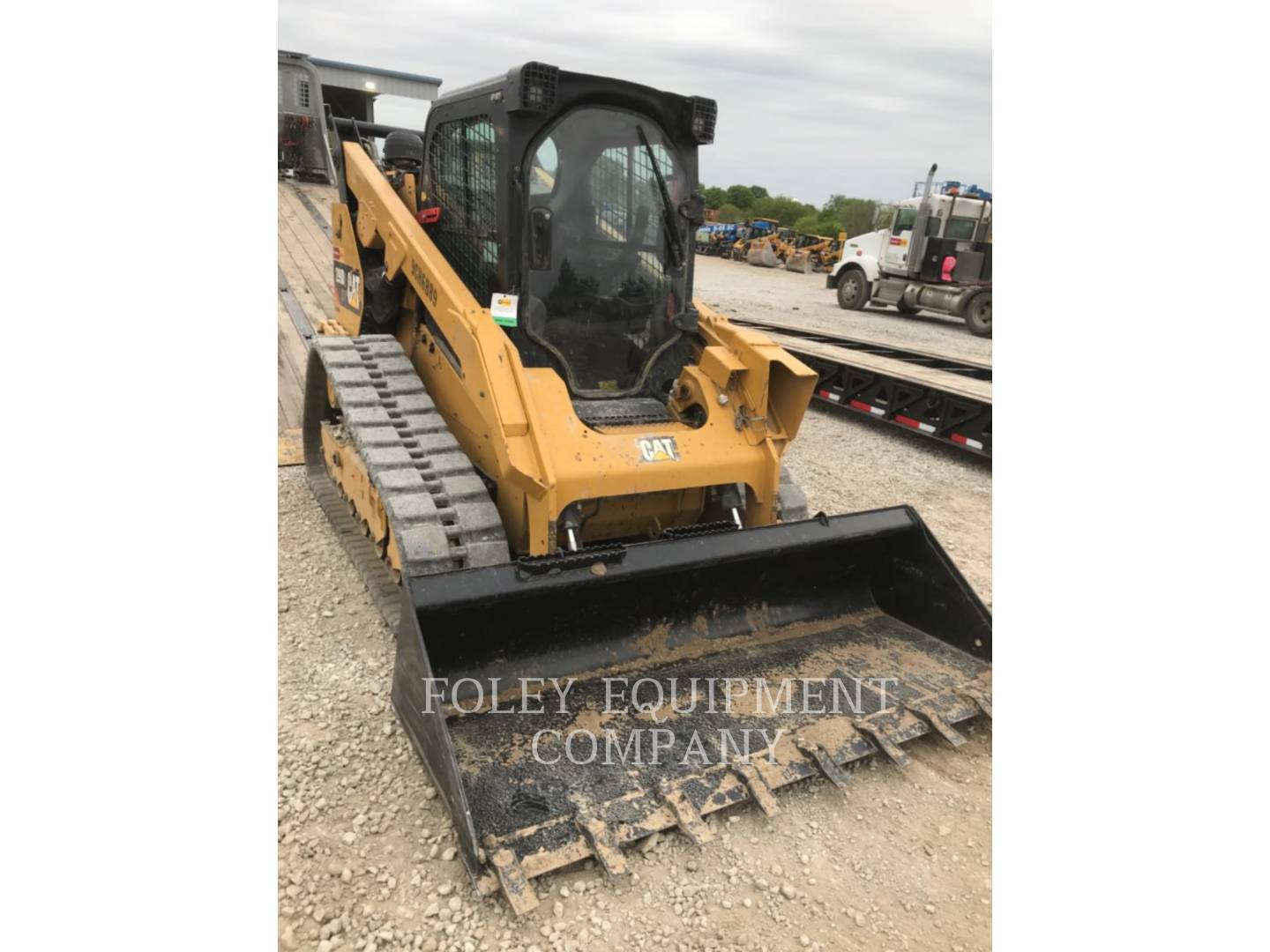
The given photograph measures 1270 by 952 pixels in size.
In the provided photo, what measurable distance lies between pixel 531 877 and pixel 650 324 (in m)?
2.60

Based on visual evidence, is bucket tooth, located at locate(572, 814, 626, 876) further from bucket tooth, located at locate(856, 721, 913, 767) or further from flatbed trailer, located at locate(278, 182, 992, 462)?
flatbed trailer, located at locate(278, 182, 992, 462)

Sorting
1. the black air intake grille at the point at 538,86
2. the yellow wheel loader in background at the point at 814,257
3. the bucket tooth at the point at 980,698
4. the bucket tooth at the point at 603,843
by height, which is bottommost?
the bucket tooth at the point at 603,843

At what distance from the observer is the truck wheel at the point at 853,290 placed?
16453mm

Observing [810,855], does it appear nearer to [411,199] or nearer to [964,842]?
[964,842]

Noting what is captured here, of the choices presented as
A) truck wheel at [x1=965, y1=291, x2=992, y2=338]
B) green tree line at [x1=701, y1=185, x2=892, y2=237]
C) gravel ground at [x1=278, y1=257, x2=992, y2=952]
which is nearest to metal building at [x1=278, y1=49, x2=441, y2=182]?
truck wheel at [x1=965, y1=291, x2=992, y2=338]

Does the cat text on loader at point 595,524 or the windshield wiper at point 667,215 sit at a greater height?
the windshield wiper at point 667,215

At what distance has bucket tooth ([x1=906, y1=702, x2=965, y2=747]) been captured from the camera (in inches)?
119

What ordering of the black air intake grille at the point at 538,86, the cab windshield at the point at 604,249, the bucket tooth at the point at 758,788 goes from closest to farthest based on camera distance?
1. the bucket tooth at the point at 758,788
2. the black air intake grille at the point at 538,86
3. the cab windshield at the point at 604,249

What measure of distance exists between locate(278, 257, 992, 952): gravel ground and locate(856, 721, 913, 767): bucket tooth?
0.08 metres

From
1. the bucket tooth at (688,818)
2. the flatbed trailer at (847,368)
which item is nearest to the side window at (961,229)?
the flatbed trailer at (847,368)

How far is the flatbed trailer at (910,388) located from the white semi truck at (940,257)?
594 centimetres

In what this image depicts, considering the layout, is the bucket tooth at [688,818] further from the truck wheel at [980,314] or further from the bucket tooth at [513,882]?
the truck wheel at [980,314]

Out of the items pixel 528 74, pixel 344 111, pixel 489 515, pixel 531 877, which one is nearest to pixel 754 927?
pixel 531 877

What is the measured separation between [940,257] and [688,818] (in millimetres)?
14326
